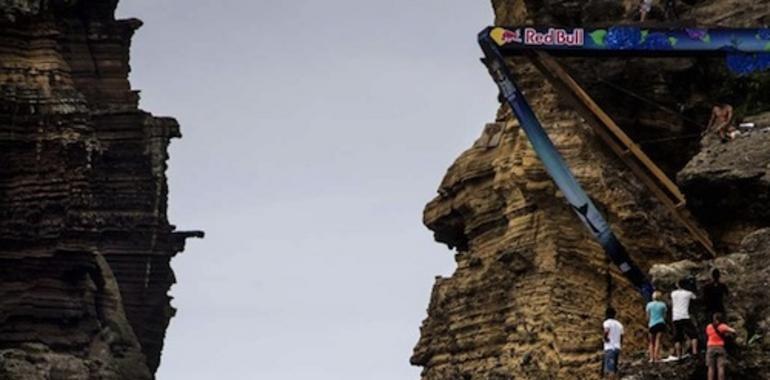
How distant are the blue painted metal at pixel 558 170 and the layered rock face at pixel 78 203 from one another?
46960mm

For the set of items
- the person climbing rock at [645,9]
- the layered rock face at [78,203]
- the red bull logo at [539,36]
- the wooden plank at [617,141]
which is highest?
the layered rock face at [78,203]

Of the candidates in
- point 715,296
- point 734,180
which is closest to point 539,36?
point 734,180

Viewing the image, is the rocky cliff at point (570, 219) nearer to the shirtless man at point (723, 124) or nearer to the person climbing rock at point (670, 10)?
the person climbing rock at point (670, 10)

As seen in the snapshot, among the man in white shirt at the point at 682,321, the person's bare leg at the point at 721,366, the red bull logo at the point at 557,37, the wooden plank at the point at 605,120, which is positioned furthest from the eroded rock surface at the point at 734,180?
the person's bare leg at the point at 721,366

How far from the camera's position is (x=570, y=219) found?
155 ft

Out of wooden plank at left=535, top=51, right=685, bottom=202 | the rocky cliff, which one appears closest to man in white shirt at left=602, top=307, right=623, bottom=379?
the rocky cliff

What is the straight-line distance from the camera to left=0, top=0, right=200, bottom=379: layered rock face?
93.0m

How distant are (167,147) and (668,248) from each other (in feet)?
223

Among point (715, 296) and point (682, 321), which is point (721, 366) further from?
point (682, 321)

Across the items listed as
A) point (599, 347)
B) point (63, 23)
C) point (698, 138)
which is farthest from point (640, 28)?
point (63, 23)

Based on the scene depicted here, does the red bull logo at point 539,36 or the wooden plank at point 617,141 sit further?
the wooden plank at point 617,141

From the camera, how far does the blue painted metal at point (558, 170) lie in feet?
141

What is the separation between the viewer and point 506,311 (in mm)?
48781

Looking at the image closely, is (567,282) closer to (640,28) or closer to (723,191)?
(640,28)
